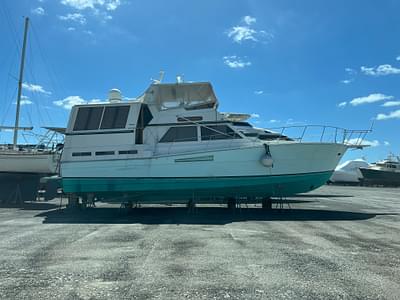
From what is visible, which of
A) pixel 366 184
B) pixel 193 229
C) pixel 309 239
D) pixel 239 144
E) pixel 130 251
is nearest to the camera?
pixel 130 251

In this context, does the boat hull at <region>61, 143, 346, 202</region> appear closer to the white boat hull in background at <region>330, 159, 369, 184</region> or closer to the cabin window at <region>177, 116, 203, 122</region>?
the cabin window at <region>177, 116, 203, 122</region>

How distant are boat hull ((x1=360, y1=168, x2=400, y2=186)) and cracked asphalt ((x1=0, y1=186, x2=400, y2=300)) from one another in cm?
3601

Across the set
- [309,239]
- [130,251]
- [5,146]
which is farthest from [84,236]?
Answer: [5,146]

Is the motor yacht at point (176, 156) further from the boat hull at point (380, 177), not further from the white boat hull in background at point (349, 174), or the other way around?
the boat hull at point (380, 177)

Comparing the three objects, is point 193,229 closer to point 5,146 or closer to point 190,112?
point 190,112

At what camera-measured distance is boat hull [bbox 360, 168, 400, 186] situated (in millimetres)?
40438

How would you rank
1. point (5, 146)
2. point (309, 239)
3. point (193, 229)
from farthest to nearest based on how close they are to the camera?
point (5, 146) → point (193, 229) → point (309, 239)

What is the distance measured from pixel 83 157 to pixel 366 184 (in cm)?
3814

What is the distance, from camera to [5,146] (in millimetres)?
18891

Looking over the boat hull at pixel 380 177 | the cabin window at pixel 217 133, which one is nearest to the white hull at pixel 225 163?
the cabin window at pixel 217 133

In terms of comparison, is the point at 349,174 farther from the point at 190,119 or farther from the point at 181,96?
the point at 190,119

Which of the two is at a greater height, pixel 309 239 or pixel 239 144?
pixel 239 144

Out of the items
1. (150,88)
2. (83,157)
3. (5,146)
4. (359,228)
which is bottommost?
(359,228)

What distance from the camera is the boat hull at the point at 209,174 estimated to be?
12.2 meters
